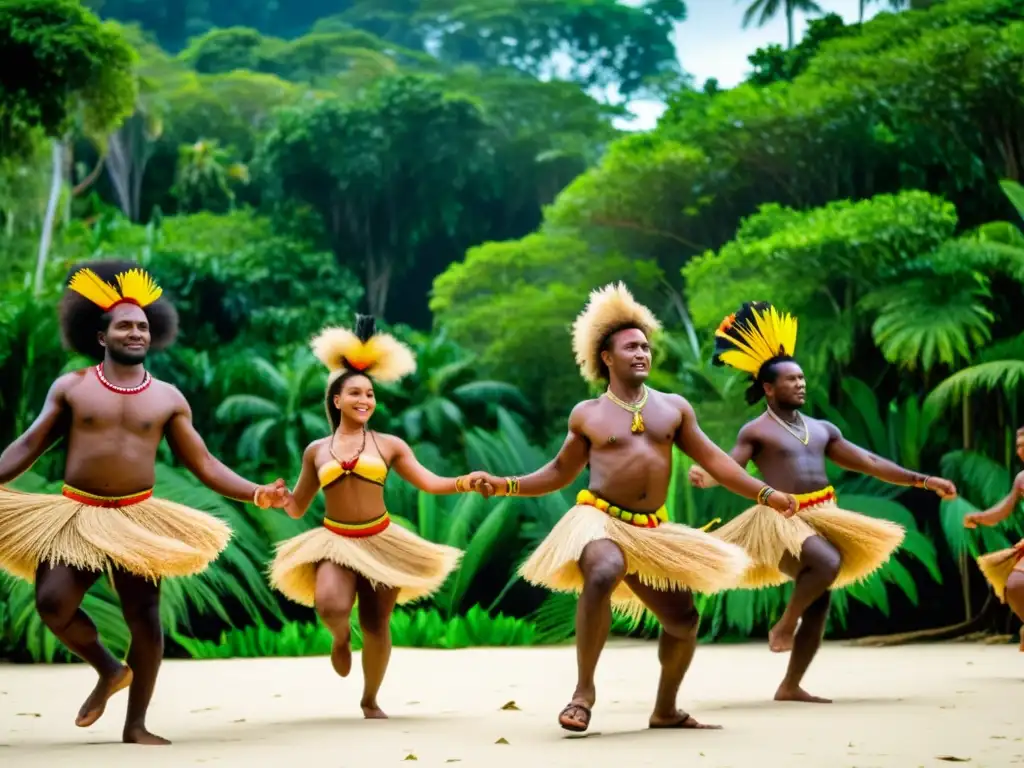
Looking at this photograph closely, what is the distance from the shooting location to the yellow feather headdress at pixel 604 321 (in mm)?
5473

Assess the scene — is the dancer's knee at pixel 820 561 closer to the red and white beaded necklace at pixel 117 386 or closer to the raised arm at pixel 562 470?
the raised arm at pixel 562 470

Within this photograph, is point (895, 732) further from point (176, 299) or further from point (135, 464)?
point (176, 299)

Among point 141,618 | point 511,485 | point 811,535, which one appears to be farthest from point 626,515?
point 141,618

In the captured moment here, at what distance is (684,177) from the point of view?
19.1 meters

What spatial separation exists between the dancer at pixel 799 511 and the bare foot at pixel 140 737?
2511mm

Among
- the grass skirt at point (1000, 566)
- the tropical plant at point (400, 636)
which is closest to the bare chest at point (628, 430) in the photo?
the grass skirt at point (1000, 566)

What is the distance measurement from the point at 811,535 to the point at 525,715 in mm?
1470

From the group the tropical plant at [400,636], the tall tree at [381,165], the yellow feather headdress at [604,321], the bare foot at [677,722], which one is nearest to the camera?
the bare foot at [677,722]

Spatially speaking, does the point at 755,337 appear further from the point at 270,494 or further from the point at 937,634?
the point at 937,634

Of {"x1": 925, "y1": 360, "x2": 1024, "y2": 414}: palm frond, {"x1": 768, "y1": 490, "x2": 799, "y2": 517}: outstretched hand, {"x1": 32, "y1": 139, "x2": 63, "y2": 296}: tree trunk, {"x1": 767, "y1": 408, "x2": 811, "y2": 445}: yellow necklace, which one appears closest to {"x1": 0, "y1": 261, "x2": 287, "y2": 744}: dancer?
{"x1": 768, "y1": 490, "x2": 799, "y2": 517}: outstretched hand

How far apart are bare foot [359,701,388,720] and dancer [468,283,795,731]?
2.85 feet

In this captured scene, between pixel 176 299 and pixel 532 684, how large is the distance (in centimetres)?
1939

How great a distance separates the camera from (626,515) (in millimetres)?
5195

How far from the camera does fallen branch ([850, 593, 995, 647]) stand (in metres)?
10.5
